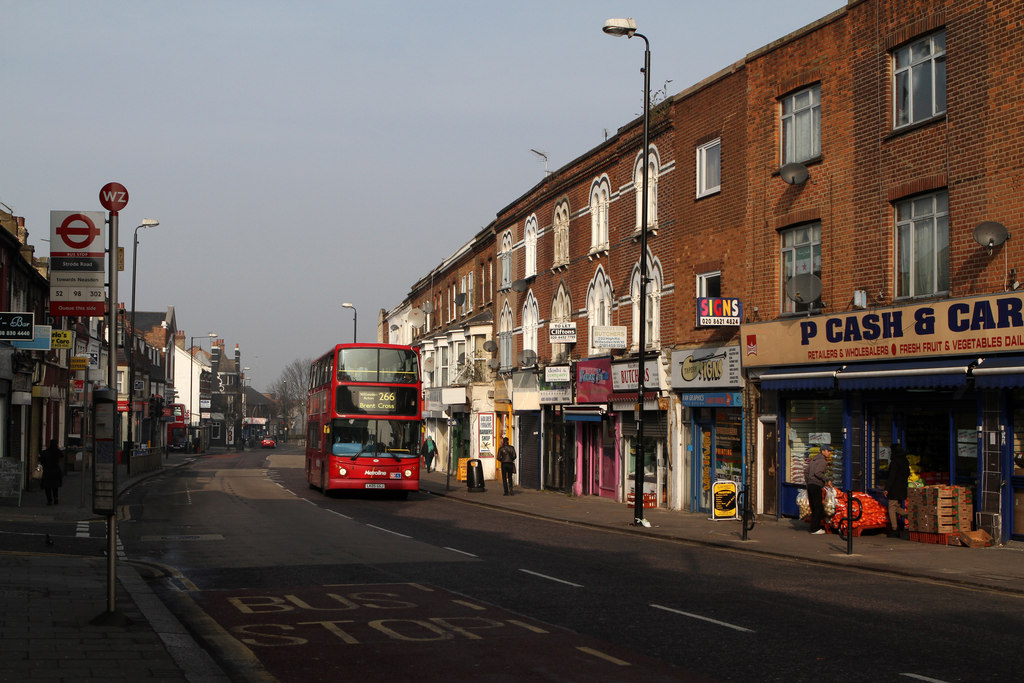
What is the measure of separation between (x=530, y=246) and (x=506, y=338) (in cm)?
485

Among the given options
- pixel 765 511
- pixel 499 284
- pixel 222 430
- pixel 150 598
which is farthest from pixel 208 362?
pixel 150 598

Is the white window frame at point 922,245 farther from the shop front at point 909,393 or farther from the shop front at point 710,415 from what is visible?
the shop front at point 710,415

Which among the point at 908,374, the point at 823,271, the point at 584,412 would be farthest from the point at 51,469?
the point at 908,374

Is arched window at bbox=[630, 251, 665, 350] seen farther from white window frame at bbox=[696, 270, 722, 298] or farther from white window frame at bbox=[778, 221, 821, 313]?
white window frame at bbox=[778, 221, 821, 313]

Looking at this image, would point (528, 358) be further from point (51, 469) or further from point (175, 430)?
point (175, 430)

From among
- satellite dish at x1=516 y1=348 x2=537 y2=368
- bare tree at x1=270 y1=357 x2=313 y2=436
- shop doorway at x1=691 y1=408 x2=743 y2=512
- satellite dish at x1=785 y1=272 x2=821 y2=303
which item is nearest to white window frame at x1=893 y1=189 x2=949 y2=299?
satellite dish at x1=785 y1=272 x2=821 y2=303

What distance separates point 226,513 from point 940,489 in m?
15.9

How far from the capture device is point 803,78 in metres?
22.8

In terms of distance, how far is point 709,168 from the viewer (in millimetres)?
26625

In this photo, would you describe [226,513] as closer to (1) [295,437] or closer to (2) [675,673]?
(2) [675,673]

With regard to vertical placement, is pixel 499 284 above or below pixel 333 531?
above

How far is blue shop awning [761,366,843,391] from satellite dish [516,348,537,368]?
15.6 meters

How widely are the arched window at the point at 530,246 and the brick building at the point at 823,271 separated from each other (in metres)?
5.71

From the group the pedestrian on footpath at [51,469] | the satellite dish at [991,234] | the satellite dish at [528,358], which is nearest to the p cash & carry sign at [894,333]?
the satellite dish at [991,234]
